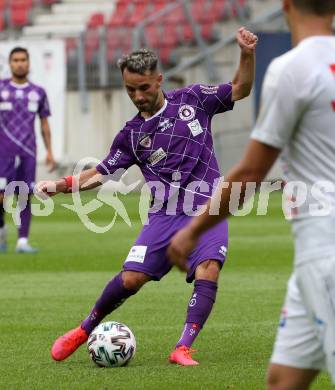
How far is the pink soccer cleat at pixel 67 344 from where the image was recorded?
7.61 metres

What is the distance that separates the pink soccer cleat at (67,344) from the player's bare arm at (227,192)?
337 centimetres

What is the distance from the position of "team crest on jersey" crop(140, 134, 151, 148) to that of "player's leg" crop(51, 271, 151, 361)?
0.83 metres

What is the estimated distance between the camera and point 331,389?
262 inches

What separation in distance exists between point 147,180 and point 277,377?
11.7ft

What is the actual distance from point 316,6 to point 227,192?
0.75 m

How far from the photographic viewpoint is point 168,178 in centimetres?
770

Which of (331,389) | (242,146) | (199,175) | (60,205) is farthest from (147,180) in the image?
(242,146)

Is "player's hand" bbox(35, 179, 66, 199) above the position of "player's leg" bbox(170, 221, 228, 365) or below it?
above

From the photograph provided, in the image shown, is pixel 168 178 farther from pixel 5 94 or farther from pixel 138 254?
pixel 5 94

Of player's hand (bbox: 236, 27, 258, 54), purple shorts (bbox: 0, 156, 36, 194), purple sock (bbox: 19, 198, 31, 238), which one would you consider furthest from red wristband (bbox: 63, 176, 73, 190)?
purple shorts (bbox: 0, 156, 36, 194)

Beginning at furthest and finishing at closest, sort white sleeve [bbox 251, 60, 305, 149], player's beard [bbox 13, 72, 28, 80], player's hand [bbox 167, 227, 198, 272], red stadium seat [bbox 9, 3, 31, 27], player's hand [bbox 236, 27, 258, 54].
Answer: red stadium seat [bbox 9, 3, 31, 27] → player's beard [bbox 13, 72, 28, 80] → player's hand [bbox 236, 27, 258, 54] → player's hand [bbox 167, 227, 198, 272] → white sleeve [bbox 251, 60, 305, 149]

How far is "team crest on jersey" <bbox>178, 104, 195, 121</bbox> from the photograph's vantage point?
25.2 feet

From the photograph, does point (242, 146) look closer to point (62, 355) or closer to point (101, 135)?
point (101, 135)

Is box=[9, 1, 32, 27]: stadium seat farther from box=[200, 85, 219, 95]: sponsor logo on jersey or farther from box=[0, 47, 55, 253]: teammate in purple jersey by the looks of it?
box=[200, 85, 219, 95]: sponsor logo on jersey
